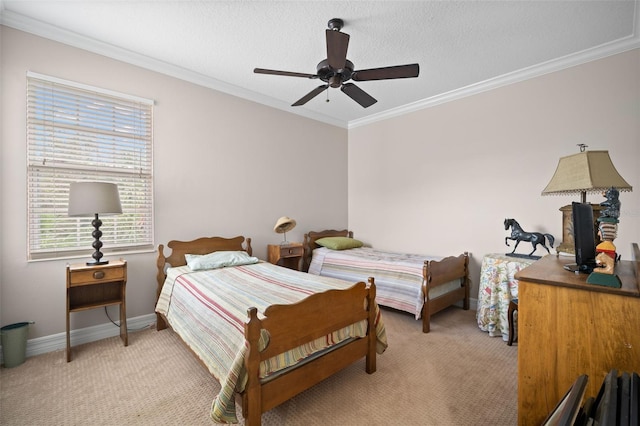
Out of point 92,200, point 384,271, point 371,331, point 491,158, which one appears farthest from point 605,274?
point 92,200

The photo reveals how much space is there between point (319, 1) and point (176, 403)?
3096 millimetres

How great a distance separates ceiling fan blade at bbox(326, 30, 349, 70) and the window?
221 cm

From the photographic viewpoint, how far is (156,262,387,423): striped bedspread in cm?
156

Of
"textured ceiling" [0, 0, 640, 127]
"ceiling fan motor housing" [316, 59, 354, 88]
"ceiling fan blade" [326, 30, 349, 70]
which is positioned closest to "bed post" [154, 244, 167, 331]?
"textured ceiling" [0, 0, 640, 127]

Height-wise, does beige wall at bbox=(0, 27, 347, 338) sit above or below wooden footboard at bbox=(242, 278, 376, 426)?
above

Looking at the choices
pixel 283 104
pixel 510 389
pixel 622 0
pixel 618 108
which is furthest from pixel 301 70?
pixel 510 389

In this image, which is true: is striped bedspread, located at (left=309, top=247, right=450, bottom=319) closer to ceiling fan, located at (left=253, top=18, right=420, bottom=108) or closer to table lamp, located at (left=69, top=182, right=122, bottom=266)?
ceiling fan, located at (left=253, top=18, right=420, bottom=108)

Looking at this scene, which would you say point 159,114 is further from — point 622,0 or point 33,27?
point 622,0

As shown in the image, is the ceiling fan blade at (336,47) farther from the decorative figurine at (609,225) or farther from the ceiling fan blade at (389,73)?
the decorative figurine at (609,225)

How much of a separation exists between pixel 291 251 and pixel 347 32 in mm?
2741

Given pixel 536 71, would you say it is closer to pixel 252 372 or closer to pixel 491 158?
pixel 491 158

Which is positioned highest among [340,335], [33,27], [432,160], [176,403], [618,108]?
[33,27]

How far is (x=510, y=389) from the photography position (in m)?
2.06

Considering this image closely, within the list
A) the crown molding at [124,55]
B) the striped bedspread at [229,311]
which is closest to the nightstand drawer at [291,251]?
the striped bedspread at [229,311]
